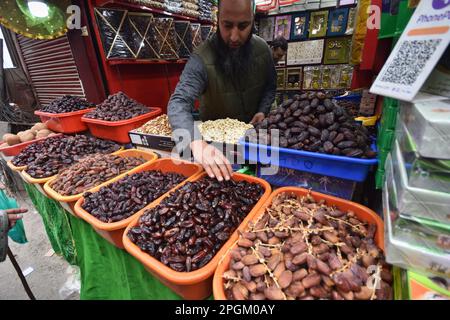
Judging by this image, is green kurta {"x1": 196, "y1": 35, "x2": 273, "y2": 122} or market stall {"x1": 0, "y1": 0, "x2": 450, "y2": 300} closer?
market stall {"x1": 0, "y1": 0, "x2": 450, "y2": 300}

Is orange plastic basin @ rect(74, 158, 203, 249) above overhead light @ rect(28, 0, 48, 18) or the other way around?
the other way around

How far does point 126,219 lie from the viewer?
1095 millimetres

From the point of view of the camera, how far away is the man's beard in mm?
1920

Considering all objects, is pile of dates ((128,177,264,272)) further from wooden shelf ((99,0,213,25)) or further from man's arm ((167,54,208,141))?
wooden shelf ((99,0,213,25))

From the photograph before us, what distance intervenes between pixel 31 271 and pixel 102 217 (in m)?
2.21

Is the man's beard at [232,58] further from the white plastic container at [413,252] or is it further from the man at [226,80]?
the white plastic container at [413,252]

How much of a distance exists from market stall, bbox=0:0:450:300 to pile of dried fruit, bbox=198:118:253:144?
0.05 ft

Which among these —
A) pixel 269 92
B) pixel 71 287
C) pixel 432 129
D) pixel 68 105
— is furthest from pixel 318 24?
pixel 71 287

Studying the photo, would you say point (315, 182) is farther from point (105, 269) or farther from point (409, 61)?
point (105, 269)

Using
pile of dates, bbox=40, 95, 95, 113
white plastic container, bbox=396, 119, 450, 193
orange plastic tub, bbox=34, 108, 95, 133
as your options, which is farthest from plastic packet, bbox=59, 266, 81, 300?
white plastic container, bbox=396, 119, 450, 193

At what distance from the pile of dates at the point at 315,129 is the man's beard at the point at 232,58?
3.00 feet

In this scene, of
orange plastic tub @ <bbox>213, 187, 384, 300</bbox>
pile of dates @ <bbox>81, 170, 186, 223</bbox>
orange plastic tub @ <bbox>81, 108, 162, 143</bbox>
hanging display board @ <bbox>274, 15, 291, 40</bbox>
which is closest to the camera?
orange plastic tub @ <bbox>213, 187, 384, 300</bbox>

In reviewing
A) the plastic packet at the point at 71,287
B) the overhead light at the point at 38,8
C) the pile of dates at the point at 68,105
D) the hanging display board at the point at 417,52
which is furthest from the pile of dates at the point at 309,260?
the overhead light at the point at 38,8
